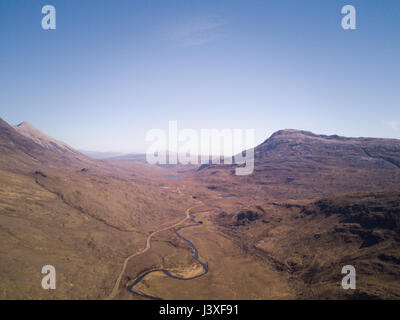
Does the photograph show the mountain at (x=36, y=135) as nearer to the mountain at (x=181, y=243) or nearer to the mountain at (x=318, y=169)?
the mountain at (x=181, y=243)

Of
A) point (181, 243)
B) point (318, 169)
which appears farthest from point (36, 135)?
point (318, 169)

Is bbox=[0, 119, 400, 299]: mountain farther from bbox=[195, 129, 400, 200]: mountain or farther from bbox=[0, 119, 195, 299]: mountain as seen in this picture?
bbox=[195, 129, 400, 200]: mountain

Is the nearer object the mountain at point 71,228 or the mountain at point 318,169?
the mountain at point 71,228

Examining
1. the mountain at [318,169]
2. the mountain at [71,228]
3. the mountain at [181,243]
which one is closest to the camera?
the mountain at [71,228]

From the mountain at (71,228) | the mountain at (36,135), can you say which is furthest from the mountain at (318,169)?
the mountain at (36,135)

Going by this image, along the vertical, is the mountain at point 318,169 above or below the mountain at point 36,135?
below

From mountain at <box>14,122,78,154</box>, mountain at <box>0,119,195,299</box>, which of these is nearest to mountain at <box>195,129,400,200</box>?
mountain at <box>0,119,195,299</box>
